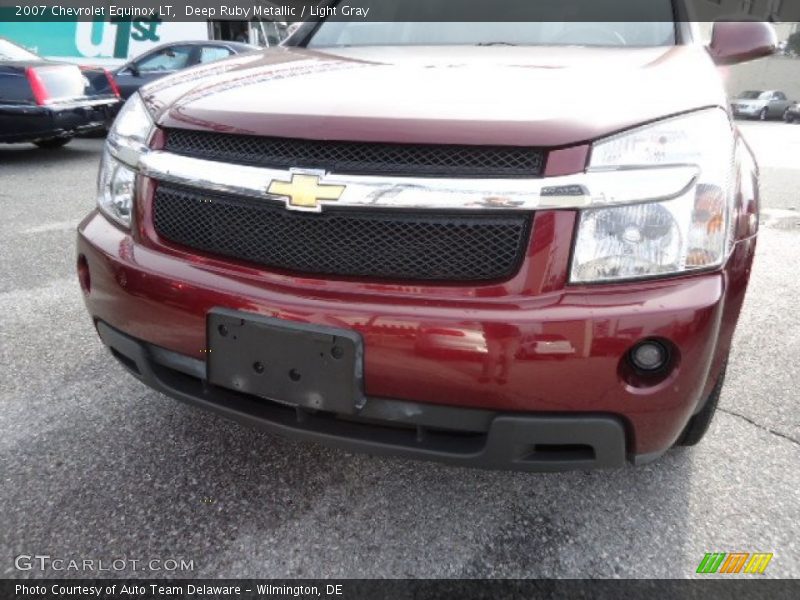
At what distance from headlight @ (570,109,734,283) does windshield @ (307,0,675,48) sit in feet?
3.24

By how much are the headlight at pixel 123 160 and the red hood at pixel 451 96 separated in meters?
0.07

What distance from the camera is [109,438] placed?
2012 mm

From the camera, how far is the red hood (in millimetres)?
1326

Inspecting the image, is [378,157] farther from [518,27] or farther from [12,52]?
[12,52]

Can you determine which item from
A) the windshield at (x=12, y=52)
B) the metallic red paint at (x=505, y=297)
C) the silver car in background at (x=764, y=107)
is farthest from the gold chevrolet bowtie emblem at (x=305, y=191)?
the silver car in background at (x=764, y=107)

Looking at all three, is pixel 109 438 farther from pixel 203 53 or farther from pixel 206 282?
pixel 203 53

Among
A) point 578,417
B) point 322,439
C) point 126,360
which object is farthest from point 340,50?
point 578,417

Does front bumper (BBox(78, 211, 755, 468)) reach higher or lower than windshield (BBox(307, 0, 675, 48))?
lower

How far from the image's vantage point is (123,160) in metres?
1.74

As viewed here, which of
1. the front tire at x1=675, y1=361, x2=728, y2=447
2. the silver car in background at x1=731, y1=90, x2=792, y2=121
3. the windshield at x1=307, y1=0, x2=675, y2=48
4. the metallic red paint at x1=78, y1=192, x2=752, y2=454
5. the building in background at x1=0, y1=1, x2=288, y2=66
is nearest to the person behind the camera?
the metallic red paint at x1=78, y1=192, x2=752, y2=454

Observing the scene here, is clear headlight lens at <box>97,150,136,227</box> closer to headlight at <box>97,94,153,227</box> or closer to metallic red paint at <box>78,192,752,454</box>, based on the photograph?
headlight at <box>97,94,153,227</box>

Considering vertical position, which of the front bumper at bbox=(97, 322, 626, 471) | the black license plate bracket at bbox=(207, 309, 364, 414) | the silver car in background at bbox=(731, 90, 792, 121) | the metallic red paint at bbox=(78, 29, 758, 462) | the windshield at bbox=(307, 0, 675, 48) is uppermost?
the windshield at bbox=(307, 0, 675, 48)
